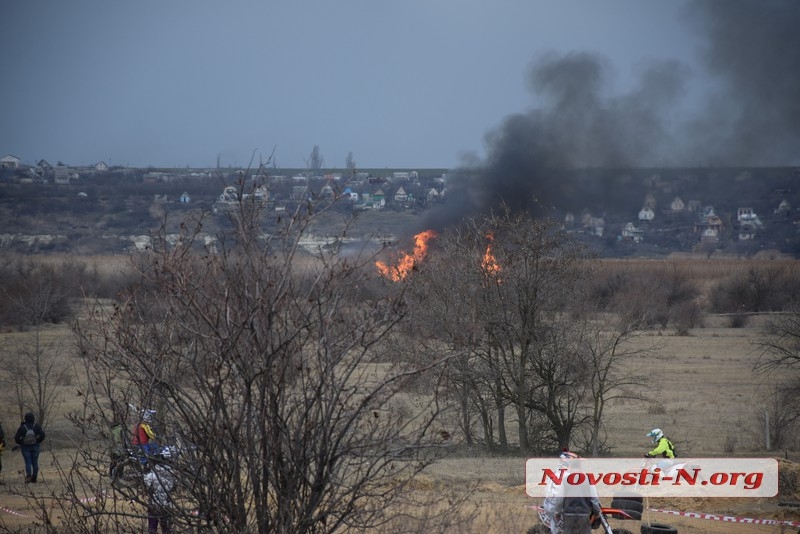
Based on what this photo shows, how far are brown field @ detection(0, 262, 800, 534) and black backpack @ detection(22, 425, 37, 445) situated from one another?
0.84 metres

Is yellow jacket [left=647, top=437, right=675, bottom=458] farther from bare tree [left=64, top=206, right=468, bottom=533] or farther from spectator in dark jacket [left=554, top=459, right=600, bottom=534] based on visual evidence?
bare tree [left=64, top=206, right=468, bottom=533]

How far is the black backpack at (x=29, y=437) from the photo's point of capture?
1753 cm

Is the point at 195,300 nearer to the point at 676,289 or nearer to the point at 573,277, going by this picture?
the point at 573,277

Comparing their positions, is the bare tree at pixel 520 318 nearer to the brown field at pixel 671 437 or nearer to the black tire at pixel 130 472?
the brown field at pixel 671 437

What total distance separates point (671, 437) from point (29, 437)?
16.6 metres

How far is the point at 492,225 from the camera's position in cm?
2461

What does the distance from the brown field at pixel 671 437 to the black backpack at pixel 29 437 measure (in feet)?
2.74

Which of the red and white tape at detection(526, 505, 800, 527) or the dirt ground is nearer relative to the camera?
the dirt ground

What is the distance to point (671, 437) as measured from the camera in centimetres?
2544

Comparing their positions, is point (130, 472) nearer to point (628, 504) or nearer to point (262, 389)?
point (262, 389)

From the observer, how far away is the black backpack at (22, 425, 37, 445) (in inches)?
690

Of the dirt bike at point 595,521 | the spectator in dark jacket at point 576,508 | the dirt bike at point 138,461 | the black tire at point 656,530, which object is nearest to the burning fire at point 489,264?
the dirt bike at point 595,521

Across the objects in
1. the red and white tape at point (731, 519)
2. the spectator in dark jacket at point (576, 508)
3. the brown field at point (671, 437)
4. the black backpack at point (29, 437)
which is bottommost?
the brown field at point (671, 437)

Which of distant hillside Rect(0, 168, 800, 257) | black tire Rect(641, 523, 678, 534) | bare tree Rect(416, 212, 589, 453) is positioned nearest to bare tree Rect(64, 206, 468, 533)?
black tire Rect(641, 523, 678, 534)
